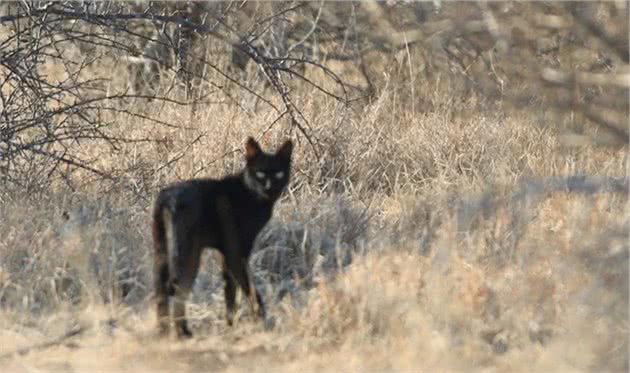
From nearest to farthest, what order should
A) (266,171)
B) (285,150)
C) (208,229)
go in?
(208,229), (266,171), (285,150)

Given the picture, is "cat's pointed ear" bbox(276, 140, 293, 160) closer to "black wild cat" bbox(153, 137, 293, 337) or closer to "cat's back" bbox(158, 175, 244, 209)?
"black wild cat" bbox(153, 137, 293, 337)

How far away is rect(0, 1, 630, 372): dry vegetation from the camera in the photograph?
6.14 m

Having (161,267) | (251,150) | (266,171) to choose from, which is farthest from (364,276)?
(161,267)

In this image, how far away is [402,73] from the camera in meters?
14.2

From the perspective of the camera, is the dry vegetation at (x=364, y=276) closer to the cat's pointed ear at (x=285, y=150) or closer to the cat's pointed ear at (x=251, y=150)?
the cat's pointed ear at (x=285, y=150)

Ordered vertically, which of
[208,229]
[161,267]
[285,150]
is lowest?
[161,267]

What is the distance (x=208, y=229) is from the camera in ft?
21.5

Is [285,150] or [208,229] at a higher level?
[285,150]

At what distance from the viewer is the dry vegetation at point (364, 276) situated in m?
6.14

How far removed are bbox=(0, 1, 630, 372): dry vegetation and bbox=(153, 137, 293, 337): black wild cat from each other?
0.58 feet

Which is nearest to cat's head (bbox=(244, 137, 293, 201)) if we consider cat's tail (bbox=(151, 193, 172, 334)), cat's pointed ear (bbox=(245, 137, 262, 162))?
cat's pointed ear (bbox=(245, 137, 262, 162))

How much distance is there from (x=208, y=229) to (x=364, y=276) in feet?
2.88

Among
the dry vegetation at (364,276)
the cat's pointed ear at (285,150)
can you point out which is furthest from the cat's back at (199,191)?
the dry vegetation at (364,276)

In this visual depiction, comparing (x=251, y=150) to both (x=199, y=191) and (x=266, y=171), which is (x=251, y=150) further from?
(x=199, y=191)
